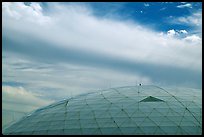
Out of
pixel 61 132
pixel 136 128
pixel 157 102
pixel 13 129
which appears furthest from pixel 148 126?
pixel 13 129

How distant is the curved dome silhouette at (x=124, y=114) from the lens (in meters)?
43.3

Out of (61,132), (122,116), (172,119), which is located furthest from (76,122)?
(172,119)

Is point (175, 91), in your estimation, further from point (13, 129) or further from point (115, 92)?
point (13, 129)

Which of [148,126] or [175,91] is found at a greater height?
[175,91]

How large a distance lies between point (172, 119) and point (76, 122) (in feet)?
43.1

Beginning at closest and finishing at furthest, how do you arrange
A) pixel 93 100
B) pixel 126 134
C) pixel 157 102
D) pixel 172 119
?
pixel 126 134
pixel 172 119
pixel 157 102
pixel 93 100

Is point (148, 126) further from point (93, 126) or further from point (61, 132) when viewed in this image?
point (61, 132)

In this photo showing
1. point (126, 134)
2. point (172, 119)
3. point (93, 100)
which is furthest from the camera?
point (93, 100)

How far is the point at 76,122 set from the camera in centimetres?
4606

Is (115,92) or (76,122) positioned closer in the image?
(76,122)

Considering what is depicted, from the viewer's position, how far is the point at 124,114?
4625cm

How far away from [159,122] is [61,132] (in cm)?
1311

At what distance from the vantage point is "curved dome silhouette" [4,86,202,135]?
43312mm

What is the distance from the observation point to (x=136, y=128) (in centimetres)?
4278
